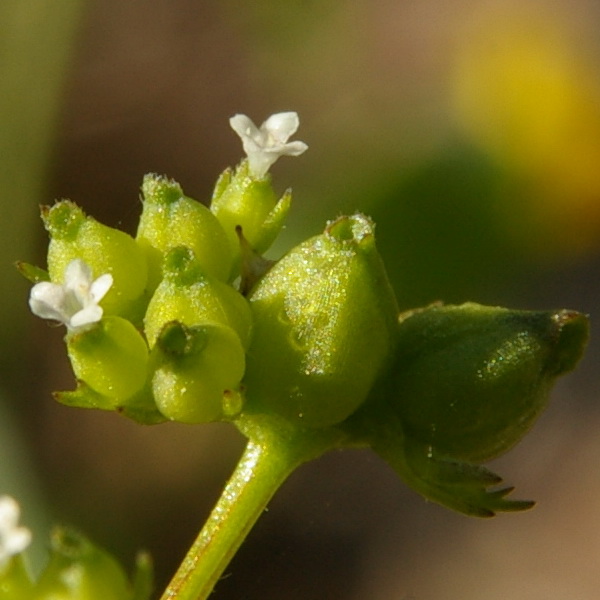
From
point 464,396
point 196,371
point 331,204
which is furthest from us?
point 331,204

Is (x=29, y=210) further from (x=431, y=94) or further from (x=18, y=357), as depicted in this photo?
(x=431, y=94)

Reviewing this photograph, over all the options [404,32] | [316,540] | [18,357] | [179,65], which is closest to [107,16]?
[179,65]

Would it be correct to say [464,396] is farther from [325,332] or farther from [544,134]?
[544,134]

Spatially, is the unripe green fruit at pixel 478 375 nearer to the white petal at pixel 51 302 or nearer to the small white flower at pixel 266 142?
the small white flower at pixel 266 142

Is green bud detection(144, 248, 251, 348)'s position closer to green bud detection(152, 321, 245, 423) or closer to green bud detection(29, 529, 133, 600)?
green bud detection(152, 321, 245, 423)

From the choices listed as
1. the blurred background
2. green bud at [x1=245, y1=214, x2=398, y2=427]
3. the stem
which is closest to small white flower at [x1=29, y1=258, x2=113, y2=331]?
green bud at [x1=245, y1=214, x2=398, y2=427]

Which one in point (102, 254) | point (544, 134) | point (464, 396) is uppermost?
point (102, 254)

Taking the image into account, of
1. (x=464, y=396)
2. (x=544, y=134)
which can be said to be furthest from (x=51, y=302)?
(x=544, y=134)
